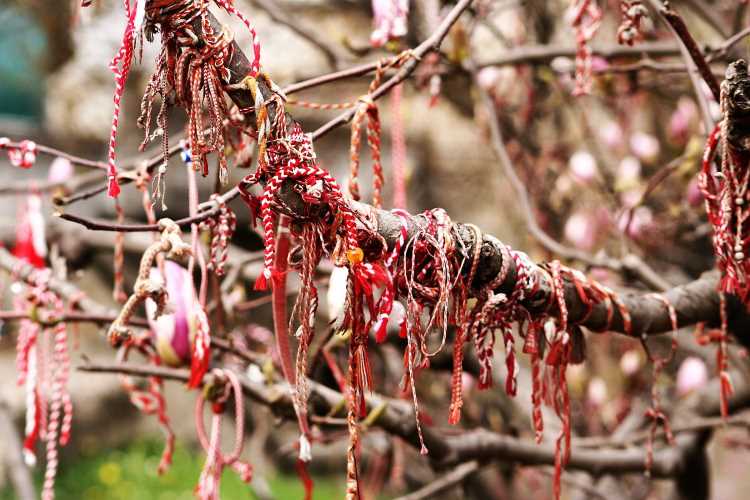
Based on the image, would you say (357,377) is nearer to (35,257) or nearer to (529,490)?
(35,257)

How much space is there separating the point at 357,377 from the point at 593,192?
150 cm

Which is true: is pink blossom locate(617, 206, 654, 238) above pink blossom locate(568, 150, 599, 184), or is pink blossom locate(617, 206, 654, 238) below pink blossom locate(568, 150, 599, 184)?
below

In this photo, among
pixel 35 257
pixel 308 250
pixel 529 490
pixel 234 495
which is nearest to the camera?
pixel 308 250

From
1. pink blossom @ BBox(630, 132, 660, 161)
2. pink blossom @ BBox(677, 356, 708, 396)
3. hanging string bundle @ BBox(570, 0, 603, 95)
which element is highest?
pink blossom @ BBox(630, 132, 660, 161)

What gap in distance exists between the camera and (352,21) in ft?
6.68

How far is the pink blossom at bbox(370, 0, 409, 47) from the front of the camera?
0.78 m

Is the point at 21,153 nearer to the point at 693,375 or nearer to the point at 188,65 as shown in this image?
the point at 188,65

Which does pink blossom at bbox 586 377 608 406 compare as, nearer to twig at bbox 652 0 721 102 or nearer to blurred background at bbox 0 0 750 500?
blurred background at bbox 0 0 750 500

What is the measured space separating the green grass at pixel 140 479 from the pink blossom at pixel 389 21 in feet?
3.61

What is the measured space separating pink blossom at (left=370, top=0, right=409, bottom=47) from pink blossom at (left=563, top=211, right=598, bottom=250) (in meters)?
0.97

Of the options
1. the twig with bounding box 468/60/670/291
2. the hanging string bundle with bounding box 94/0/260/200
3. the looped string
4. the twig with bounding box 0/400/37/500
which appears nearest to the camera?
the hanging string bundle with bounding box 94/0/260/200

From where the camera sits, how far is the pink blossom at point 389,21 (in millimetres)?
776

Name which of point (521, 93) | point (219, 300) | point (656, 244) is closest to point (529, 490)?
point (656, 244)

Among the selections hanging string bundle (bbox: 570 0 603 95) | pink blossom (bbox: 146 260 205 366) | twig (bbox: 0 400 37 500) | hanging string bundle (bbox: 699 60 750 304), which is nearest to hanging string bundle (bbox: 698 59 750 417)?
hanging string bundle (bbox: 699 60 750 304)
